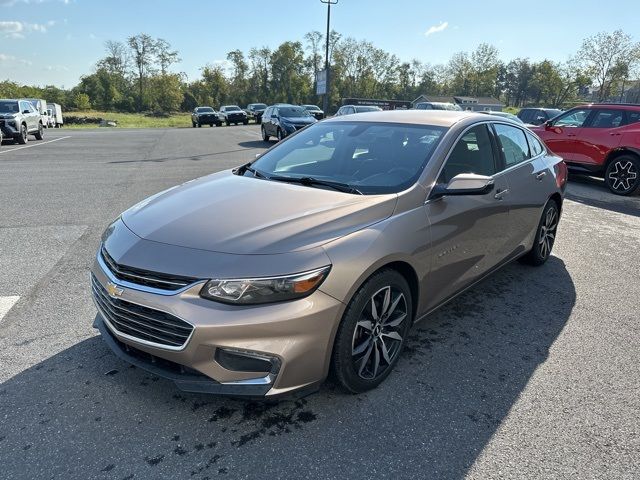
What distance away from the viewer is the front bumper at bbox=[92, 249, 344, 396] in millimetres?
2252

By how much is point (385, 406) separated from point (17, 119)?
21825mm

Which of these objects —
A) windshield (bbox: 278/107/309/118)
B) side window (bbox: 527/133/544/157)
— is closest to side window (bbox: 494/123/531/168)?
side window (bbox: 527/133/544/157)

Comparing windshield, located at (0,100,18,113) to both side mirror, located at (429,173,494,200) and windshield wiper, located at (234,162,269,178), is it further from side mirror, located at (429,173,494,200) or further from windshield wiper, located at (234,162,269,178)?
side mirror, located at (429,173,494,200)

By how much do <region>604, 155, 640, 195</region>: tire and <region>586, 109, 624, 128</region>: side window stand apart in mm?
765

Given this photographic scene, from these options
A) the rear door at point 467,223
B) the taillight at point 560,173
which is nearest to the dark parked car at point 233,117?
the taillight at point 560,173

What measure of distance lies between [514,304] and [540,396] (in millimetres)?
1436

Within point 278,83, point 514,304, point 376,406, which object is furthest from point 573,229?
point 278,83

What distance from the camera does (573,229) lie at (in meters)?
6.82

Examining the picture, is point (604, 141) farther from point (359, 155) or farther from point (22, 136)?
point (22, 136)

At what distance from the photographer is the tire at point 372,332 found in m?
2.58

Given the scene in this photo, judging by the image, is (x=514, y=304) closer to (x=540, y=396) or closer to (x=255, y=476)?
(x=540, y=396)

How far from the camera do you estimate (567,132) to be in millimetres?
10594

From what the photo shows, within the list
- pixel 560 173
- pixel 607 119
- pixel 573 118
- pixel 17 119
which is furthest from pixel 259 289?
pixel 17 119

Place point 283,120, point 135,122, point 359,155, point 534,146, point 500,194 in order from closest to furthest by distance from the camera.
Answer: point 359,155 < point 500,194 < point 534,146 < point 283,120 < point 135,122
